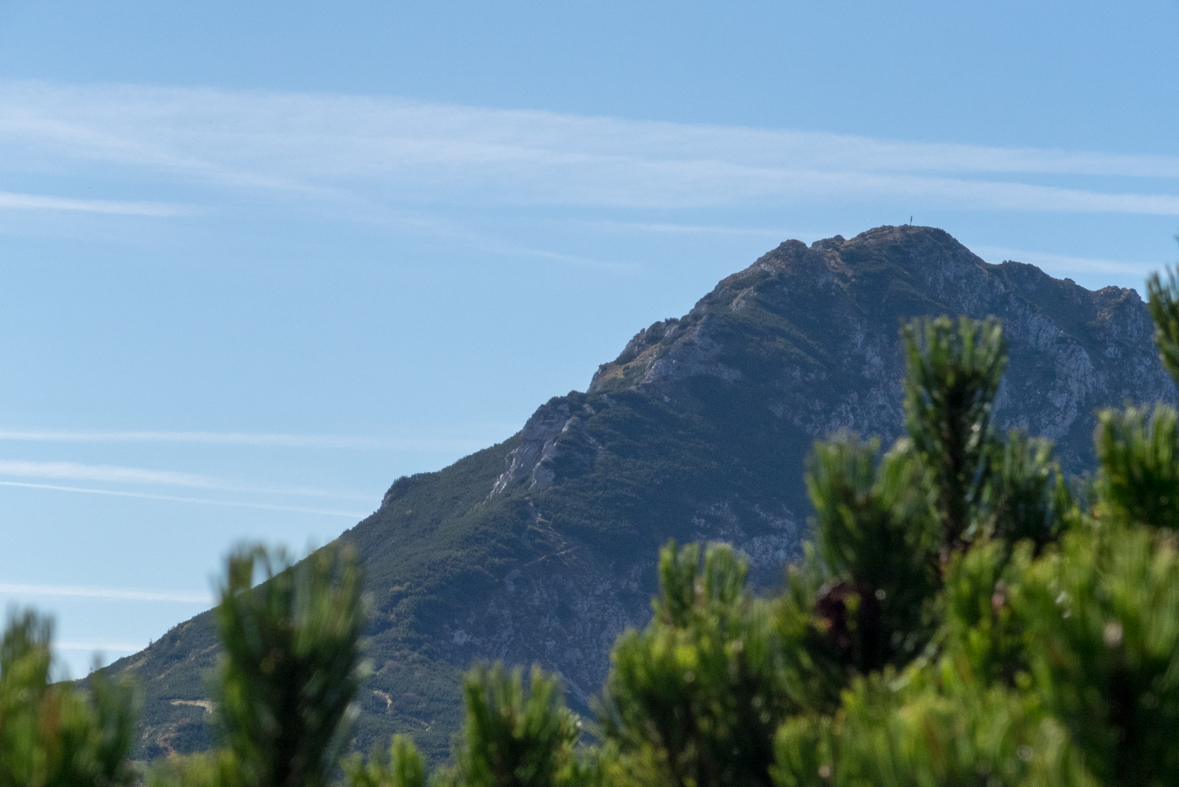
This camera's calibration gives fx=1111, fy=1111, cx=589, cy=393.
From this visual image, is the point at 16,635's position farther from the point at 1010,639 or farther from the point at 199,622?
the point at 199,622

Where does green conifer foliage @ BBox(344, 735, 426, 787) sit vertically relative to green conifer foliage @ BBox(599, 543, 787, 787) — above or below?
below

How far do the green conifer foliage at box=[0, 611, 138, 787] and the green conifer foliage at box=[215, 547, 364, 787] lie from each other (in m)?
0.54

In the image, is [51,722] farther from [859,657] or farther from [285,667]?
[859,657]

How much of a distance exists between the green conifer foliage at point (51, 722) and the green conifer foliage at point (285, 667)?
54cm

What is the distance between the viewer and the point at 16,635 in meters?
6.39

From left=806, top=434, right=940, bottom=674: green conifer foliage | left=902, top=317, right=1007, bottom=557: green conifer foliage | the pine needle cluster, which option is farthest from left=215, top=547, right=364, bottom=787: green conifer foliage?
left=902, top=317, right=1007, bottom=557: green conifer foliage

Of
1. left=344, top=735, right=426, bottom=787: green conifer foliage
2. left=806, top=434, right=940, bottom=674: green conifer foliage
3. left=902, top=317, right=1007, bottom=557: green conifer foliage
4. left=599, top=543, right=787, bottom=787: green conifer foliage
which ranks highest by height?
left=902, top=317, right=1007, bottom=557: green conifer foliage

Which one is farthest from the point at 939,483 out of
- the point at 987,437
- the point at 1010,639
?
the point at 1010,639

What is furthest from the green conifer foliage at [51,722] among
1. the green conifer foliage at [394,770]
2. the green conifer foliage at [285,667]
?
the green conifer foliage at [394,770]

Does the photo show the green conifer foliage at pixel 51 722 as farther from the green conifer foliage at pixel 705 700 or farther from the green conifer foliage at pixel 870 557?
the green conifer foliage at pixel 870 557

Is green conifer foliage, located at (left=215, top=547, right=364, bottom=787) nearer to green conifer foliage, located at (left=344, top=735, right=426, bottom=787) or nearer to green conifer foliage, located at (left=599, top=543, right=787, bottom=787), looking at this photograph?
green conifer foliage, located at (left=599, top=543, right=787, bottom=787)

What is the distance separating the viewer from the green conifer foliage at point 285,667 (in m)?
6.19

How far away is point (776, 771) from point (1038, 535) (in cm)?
392

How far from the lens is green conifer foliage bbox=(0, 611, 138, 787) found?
562 centimetres
